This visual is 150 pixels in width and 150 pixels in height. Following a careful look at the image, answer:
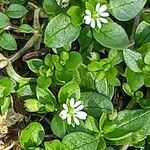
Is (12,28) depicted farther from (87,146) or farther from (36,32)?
(87,146)

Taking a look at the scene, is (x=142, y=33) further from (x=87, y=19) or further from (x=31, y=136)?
(x=31, y=136)

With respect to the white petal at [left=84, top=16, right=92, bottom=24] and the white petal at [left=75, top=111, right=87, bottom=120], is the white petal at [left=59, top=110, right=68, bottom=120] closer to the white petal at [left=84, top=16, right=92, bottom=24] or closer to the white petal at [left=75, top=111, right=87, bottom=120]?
the white petal at [left=75, top=111, right=87, bottom=120]

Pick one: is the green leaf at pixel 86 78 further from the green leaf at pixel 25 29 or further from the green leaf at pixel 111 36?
the green leaf at pixel 25 29

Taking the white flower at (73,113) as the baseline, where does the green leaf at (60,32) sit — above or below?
above

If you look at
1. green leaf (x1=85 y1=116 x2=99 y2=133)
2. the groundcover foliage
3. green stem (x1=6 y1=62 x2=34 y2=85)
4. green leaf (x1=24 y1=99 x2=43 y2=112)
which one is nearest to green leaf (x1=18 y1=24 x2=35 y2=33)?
the groundcover foliage

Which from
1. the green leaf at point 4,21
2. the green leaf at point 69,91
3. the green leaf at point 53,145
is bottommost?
the green leaf at point 53,145

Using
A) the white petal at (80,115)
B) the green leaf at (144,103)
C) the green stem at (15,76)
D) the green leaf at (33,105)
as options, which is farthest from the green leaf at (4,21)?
the green leaf at (144,103)

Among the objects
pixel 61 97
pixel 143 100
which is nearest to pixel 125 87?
pixel 143 100
